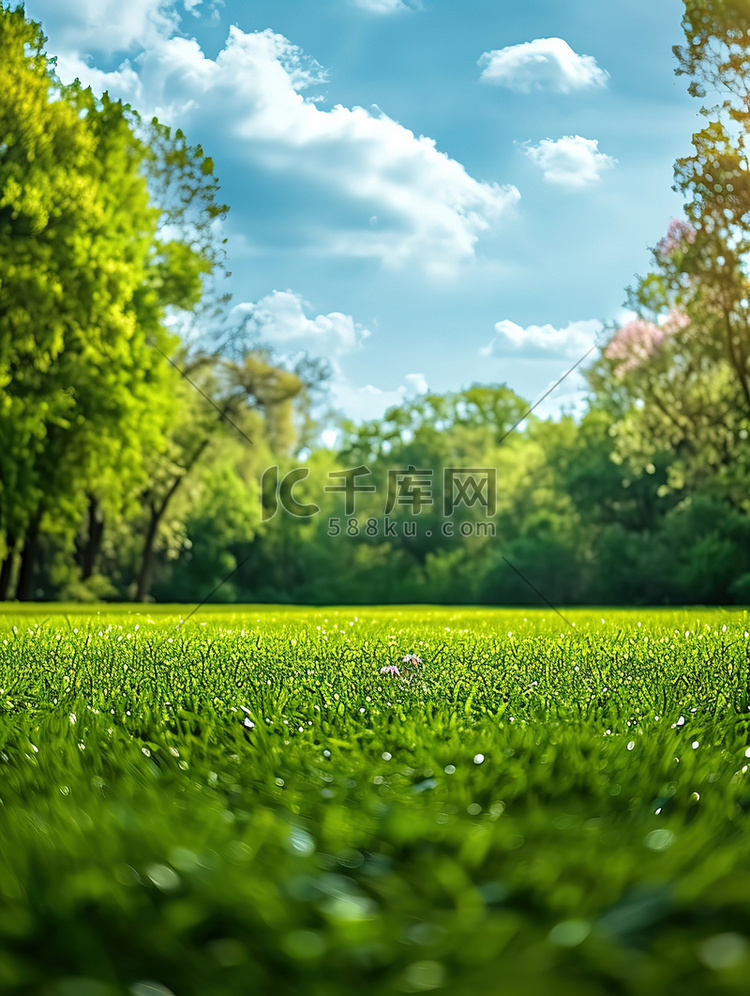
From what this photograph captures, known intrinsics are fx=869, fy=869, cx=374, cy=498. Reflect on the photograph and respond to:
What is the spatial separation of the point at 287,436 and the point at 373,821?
25163 millimetres

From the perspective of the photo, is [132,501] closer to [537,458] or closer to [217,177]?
[217,177]

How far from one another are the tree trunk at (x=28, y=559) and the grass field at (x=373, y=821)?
1424 centimetres

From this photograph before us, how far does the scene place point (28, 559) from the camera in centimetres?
2156

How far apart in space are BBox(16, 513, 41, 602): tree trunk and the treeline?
0.23ft

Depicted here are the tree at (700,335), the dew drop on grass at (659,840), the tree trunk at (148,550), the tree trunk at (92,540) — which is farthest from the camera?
the tree trunk at (148,550)

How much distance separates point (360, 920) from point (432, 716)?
11.4ft

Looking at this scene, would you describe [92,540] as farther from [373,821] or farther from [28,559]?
[373,821]

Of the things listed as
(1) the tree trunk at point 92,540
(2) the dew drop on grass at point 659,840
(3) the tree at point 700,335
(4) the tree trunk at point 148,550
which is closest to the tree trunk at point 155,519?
(4) the tree trunk at point 148,550

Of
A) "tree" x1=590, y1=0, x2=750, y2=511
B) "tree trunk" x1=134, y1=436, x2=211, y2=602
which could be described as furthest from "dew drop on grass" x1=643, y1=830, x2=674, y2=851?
"tree trunk" x1=134, y1=436, x2=211, y2=602

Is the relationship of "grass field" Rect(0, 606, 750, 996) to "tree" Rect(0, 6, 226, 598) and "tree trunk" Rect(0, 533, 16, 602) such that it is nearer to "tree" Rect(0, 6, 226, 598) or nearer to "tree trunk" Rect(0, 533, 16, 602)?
"tree" Rect(0, 6, 226, 598)

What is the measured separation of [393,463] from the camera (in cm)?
3984

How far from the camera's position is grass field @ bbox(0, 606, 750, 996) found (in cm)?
203

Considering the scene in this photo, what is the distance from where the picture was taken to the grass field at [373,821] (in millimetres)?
2027

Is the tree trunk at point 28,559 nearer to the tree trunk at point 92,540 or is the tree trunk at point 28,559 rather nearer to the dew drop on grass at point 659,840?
the tree trunk at point 92,540
